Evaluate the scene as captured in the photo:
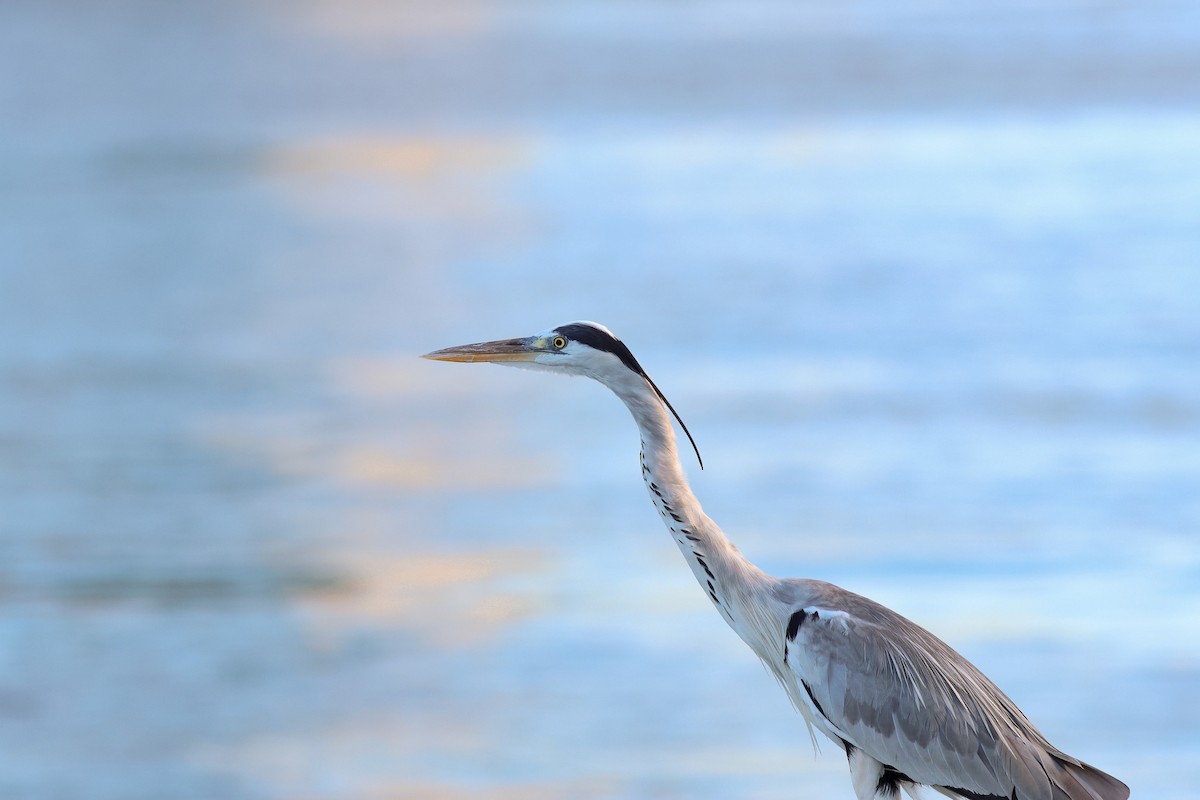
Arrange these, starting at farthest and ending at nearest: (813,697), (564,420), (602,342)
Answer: (564,420)
(813,697)
(602,342)

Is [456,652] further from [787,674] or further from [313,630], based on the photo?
[787,674]

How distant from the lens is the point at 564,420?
9.27 m

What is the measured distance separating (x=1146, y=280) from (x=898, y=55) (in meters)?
11.3

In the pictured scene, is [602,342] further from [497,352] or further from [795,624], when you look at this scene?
[795,624]

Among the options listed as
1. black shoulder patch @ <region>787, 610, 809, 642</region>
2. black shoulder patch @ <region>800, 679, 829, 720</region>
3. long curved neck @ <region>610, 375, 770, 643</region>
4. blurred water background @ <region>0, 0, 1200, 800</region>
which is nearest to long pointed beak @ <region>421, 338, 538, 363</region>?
long curved neck @ <region>610, 375, 770, 643</region>

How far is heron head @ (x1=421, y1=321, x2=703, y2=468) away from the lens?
4109 mm

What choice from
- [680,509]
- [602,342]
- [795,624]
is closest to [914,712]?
[795,624]

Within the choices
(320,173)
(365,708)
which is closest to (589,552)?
(365,708)

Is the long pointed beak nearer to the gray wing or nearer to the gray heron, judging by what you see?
the gray heron

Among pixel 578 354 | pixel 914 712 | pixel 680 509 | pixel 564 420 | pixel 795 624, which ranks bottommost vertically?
pixel 914 712

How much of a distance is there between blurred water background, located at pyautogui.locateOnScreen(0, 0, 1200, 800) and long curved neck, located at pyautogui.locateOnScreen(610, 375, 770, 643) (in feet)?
3.65

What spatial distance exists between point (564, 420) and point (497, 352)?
5021mm

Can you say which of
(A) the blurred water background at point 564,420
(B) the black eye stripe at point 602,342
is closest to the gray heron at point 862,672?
(B) the black eye stripe at point 602,342

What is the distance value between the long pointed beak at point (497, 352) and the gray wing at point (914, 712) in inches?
36.3
